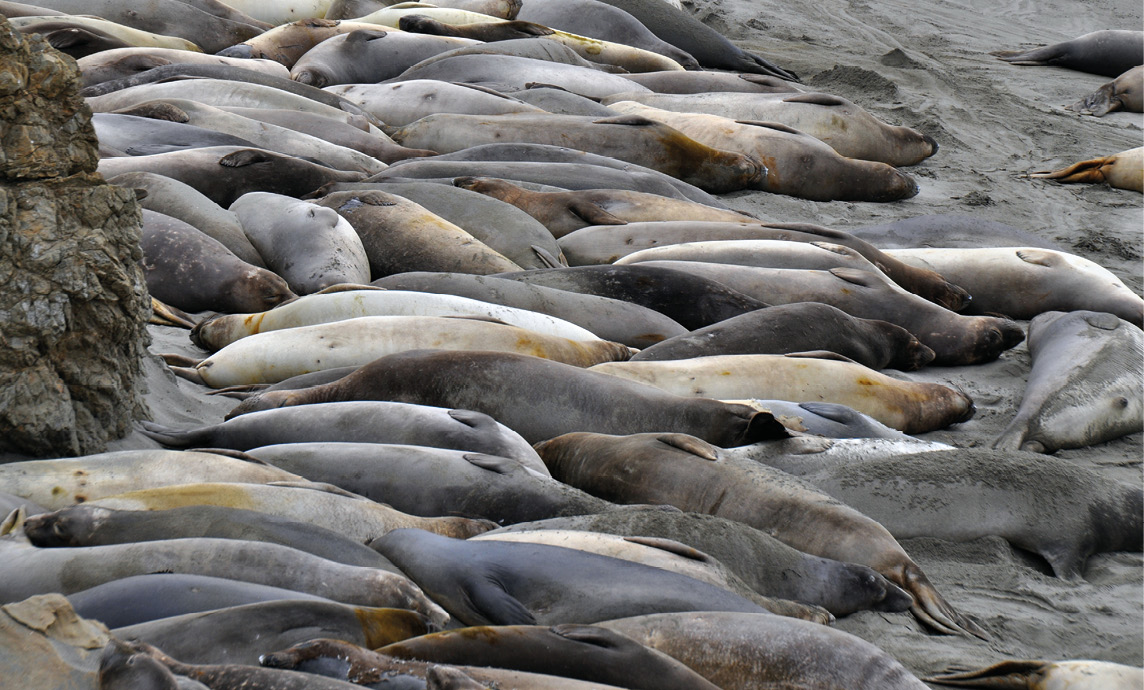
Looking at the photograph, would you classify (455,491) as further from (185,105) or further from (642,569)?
(185,105)

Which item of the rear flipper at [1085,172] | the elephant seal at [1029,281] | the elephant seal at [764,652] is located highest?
the elephant seal at [764,652]

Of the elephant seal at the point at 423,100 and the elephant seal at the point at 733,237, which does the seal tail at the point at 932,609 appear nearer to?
the elephant seal at the point at 733,237

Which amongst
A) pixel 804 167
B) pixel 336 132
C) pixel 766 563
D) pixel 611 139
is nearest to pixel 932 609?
pixel 766 563

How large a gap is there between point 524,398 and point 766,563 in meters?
1.27

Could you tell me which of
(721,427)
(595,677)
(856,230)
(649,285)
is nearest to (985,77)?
(856,230)

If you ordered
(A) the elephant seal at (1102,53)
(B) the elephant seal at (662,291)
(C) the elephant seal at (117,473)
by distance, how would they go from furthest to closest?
(A) the elephant seal at (1102,53)
(B) the elephant seal at (662,291)
(C) the elephant seal at (117,473)

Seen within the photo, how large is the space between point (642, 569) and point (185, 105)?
17.7 ft

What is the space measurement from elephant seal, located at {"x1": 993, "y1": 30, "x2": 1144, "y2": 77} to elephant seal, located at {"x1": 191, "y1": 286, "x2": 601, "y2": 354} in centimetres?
934

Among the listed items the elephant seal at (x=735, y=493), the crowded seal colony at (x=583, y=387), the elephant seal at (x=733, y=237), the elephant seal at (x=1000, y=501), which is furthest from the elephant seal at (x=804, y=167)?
the elephant seal at (x=735, y=493)

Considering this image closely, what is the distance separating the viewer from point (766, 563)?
9.71ft

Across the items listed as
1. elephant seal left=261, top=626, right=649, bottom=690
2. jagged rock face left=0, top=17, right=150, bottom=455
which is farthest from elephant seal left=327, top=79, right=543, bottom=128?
elephant seal left=261, top=626, right=649, bottom=690

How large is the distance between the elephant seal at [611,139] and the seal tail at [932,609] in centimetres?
488

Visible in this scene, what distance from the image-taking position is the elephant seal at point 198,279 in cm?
493

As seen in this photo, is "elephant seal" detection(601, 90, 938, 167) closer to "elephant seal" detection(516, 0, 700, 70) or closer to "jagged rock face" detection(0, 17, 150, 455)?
"elephant seal" detection(516, 0, 700, 70)
